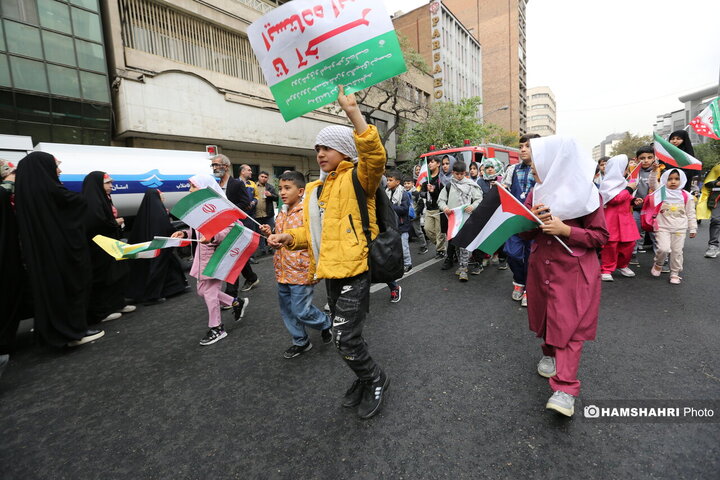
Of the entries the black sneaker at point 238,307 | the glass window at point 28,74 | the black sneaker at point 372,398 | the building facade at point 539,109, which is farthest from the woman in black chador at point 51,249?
the building facade at point 539,109

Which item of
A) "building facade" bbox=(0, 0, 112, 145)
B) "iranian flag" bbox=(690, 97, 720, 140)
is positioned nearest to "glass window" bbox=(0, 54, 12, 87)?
"building facade" bbox=(0, 0, 112, 145)

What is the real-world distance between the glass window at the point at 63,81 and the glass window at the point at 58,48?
0.24 m

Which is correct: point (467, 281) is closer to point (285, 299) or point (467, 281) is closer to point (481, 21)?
point (285, 299)

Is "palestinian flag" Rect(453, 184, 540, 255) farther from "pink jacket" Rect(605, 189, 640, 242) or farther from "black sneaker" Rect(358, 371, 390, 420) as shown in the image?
"pink jacket" Rect(605, 189, 640, 242)

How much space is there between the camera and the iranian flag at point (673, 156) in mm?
5277

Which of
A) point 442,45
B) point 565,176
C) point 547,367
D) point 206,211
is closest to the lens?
point 565,176

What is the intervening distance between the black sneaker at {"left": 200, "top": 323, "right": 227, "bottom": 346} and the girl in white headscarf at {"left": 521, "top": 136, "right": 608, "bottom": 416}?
3.06 metres

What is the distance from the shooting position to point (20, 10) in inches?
415

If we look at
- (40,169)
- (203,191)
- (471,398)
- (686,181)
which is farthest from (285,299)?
(686,181)

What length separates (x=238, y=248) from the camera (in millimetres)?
3441

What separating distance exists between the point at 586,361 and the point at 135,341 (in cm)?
438

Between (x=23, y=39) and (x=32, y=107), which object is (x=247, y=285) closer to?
(x=32, y=107)

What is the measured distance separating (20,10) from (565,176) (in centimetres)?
1545

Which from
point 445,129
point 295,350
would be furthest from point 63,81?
point 445,129
